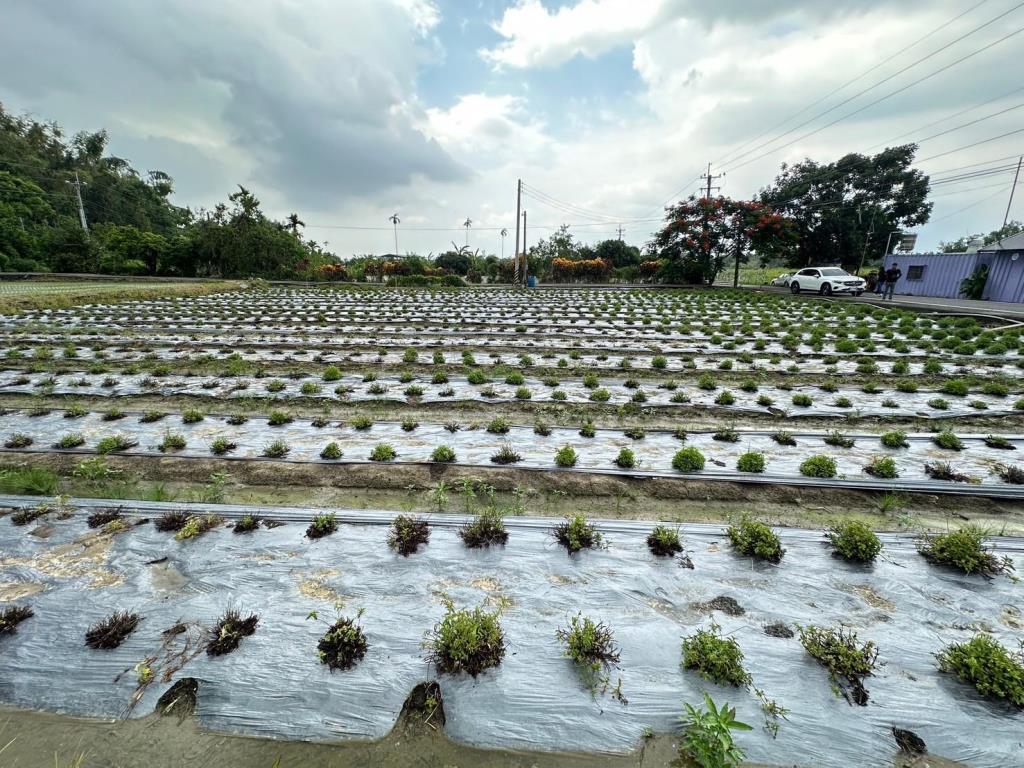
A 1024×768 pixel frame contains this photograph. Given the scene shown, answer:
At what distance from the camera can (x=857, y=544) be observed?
2.57 meters

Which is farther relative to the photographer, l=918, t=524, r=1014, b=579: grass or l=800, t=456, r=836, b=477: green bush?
l=800, t=456, r=836, b=477: green bush

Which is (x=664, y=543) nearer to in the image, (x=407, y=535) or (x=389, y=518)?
(x=407, y=535)

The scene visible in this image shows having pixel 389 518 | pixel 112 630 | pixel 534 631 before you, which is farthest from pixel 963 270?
pixel 112 630

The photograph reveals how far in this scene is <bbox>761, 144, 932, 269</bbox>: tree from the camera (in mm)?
31500

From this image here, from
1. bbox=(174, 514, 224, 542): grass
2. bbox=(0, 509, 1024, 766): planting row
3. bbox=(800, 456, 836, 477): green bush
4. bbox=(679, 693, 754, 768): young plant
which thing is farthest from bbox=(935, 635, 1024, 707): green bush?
bbox=(174, 514, 224, 542): grass

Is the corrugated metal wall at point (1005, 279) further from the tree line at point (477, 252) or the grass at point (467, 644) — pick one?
the grass at point (467, 644)

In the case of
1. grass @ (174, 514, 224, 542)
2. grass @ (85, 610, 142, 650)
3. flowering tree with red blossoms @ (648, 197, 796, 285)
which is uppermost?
flowering tree with red blossoms @ (648, 197, 796, 285)

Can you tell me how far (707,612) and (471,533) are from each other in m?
1.46

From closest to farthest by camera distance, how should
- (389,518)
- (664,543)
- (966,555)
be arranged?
(966,555) < (664,543) < (389,518)

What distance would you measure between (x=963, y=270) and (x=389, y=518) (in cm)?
2687

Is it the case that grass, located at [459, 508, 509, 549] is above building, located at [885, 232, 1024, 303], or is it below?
below

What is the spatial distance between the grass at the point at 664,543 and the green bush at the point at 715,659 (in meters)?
0.68

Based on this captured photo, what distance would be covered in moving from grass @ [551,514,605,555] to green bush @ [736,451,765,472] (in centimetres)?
178

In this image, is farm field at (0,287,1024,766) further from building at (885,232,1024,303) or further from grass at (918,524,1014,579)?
building at (885,232,1024,303)
